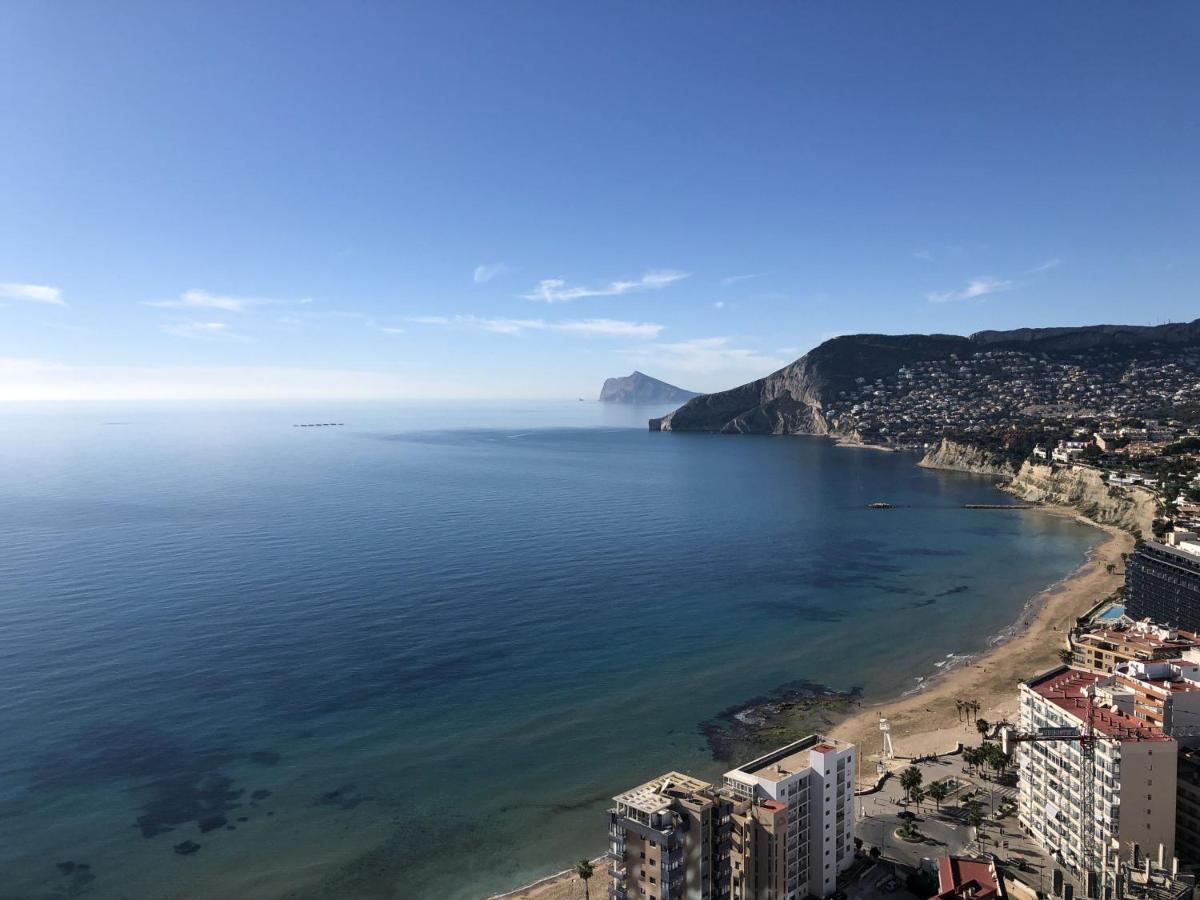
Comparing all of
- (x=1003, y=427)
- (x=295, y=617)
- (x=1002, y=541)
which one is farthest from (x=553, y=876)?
(x=1003, y=427)

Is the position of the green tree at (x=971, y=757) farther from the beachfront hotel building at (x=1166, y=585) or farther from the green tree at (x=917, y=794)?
the beachfront hotel building at (x=1166, y=585)

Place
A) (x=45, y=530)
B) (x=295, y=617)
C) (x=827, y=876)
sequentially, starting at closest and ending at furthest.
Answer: (x=827, y=876) < (x=295, y=617) < (x=45, y=530)

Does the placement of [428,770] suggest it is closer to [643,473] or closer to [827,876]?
[827,876]

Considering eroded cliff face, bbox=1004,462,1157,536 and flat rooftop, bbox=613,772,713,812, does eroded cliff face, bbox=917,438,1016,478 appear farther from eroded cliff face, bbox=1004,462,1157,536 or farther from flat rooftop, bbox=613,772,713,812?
flat rooftop, bbox=613,772,713,812

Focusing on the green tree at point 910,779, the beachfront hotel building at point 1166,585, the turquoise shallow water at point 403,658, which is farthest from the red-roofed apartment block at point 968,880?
the beachfront hotel building at point 1166,585

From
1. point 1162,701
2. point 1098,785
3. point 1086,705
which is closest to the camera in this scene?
point 1098,785

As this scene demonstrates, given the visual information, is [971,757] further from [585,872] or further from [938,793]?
[585,872]

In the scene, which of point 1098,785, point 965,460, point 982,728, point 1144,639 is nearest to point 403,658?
point 982,728
